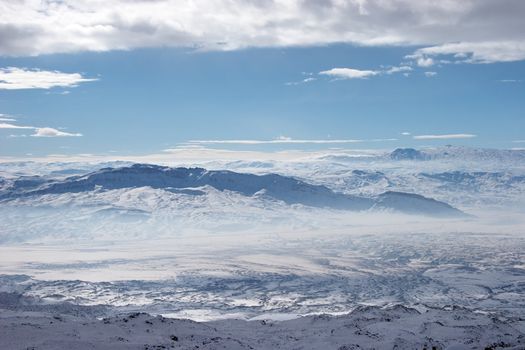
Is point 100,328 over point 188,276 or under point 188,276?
over

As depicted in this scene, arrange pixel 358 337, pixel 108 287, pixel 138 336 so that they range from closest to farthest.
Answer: pixel 138 336
pixel 358 337
pixel 108 287

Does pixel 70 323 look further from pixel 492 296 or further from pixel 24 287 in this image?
pixel 492 296

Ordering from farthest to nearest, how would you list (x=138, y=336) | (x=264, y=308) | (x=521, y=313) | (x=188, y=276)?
(x=188, y=276) → (x=264, y=308) → (x=521, y=313) → (x=138, y=336)

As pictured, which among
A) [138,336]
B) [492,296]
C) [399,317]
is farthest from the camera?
[492,296]

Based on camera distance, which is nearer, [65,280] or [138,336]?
[138,336]

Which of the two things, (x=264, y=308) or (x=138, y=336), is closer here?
(x=138, y=336)

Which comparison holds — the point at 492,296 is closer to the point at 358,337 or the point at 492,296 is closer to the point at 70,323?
the point at 358,337

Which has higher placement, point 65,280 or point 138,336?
point 138,336

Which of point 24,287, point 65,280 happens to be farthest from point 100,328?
point 65,280

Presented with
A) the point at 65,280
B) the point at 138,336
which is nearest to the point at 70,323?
the point at 138,336
